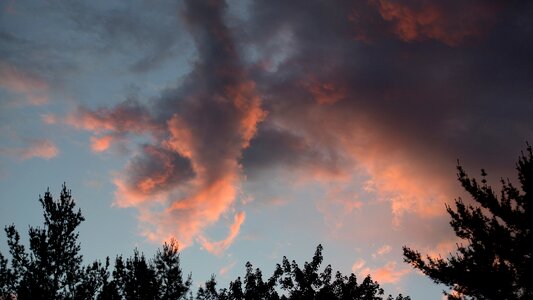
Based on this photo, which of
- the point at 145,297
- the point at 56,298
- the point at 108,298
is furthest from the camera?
the point at 145,297

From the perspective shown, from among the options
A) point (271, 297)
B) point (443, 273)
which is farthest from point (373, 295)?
point (443, 273)

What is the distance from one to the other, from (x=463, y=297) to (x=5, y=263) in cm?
2307

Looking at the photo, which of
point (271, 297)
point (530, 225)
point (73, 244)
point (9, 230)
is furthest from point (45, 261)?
point (530, 225)

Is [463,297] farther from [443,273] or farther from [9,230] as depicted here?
[9,230]

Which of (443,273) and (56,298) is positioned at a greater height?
(56,298)

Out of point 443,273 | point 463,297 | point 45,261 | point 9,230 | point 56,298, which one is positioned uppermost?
point 9,230

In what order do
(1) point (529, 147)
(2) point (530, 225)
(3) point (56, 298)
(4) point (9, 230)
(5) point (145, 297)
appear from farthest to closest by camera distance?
(5) point (145, 297), (4) point (9, 230), (3) point (56, 298), (1) point (529, 147), (2) point (530, 225)

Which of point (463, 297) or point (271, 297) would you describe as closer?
point (463, 297)

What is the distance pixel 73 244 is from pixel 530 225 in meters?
22.4

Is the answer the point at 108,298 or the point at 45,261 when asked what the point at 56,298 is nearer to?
the point at 45,261

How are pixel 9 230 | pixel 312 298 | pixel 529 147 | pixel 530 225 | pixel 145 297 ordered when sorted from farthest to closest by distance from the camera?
pixel 312 298 < pixel 145 297 < pixel 9 230 < pixel 529 147 < pixel 530 225

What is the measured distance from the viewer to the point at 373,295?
3294cm

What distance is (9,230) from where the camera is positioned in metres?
21.3

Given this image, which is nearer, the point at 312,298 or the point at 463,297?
the point at 463,297
